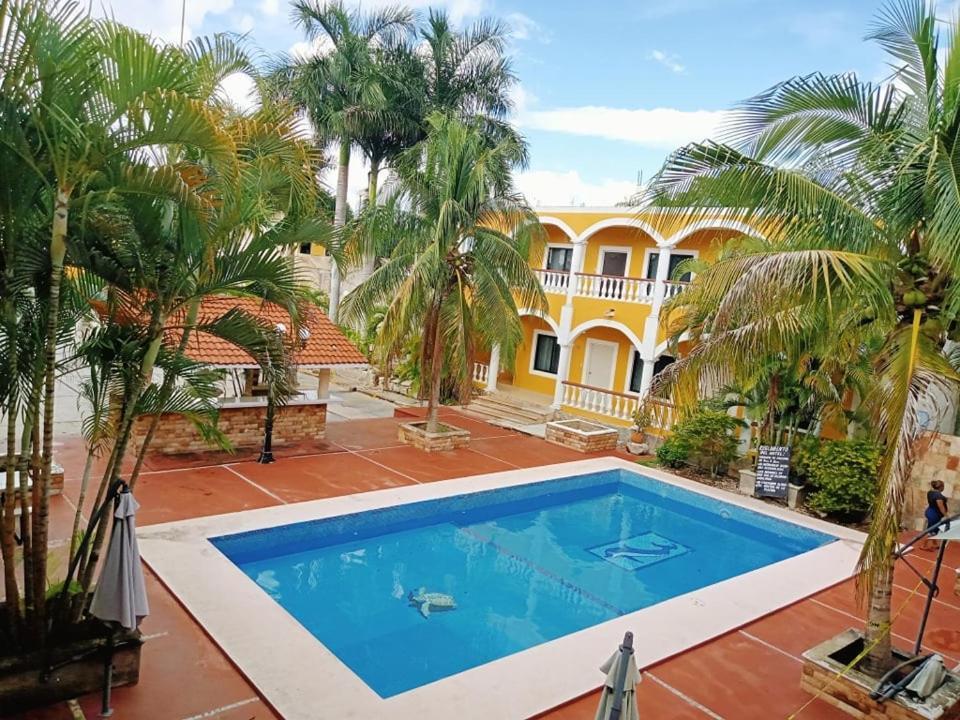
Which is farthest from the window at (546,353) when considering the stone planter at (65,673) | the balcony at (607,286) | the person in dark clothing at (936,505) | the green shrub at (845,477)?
the stone planter at (65,673)

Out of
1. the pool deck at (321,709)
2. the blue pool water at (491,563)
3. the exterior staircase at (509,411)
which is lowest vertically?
the blue pool water at (491,563)

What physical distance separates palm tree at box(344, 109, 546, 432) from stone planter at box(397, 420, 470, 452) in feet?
4.88

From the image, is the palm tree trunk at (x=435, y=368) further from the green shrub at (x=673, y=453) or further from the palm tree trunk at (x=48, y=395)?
the palm tree trunk at (x=48, y=395)

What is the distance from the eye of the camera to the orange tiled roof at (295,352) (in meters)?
12.6

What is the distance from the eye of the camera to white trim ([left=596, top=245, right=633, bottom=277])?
74.7 ft

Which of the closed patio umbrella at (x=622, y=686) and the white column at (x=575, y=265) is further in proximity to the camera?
the white column at (x=575, y=265)

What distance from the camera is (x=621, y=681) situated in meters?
4.48

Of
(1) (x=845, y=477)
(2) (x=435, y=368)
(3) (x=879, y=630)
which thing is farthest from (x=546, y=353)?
(3) (x=879, y=630)

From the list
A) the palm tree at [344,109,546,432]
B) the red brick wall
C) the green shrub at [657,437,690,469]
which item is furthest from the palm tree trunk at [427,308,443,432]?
the green shrub at [657,437,690,469]

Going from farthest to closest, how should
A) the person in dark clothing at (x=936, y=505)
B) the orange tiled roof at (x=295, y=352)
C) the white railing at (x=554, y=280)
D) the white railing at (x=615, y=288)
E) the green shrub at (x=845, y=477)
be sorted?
the white railing at (x=554, y=280) < the white railing at (x=615, y=288) < the green shrub at (x=845, y=477) < the orange tiled roof at (x=295, y=352) < the person in dark clothing at (x=936, y=505)

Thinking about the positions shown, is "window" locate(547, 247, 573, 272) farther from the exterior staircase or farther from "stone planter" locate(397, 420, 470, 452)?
"stone planter" locate(397, 420, 470, 452)

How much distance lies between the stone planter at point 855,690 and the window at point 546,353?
58.1 feet

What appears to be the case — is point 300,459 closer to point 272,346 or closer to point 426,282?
point 426,282

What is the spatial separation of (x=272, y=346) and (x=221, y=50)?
260 centimetres
